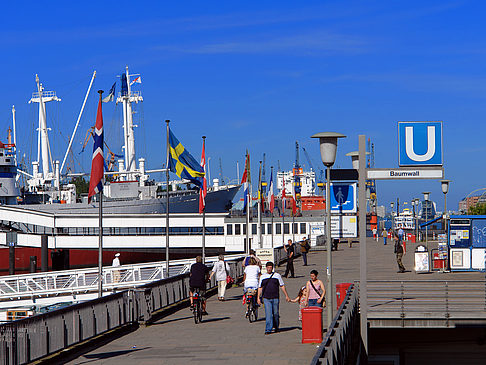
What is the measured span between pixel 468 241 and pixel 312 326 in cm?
1833

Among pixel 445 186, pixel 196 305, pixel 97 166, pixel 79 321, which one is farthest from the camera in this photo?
pixel 445 186

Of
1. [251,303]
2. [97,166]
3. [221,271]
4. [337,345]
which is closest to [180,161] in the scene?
[221,271]

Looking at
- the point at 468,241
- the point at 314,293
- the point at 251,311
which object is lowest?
the point at 251,311

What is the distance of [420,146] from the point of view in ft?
50.7

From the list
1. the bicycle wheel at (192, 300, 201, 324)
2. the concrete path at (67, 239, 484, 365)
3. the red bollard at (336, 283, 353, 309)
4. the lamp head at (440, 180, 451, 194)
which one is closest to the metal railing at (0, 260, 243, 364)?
the concrete path at (67, 239, 484, 365)

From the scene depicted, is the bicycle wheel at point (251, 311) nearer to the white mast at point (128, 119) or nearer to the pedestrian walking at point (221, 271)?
the pedestrian walking at point (221, 271)

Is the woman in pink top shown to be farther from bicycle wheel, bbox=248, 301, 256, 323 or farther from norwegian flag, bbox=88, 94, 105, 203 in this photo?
norwegian flag, bbox=88, 94, 105, 203

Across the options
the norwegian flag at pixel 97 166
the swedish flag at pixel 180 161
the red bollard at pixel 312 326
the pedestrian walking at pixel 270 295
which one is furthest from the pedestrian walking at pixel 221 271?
the red bollard at pixel 312 326

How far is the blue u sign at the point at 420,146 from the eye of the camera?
15406mm

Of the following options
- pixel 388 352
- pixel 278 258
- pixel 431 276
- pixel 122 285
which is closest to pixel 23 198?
pixel 278 258

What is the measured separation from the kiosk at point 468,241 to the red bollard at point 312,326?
1768cm

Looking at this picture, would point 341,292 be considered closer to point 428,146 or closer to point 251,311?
point 251,311

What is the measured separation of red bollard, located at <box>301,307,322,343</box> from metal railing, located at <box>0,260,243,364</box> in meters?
4.74

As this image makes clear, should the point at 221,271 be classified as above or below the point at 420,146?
below
